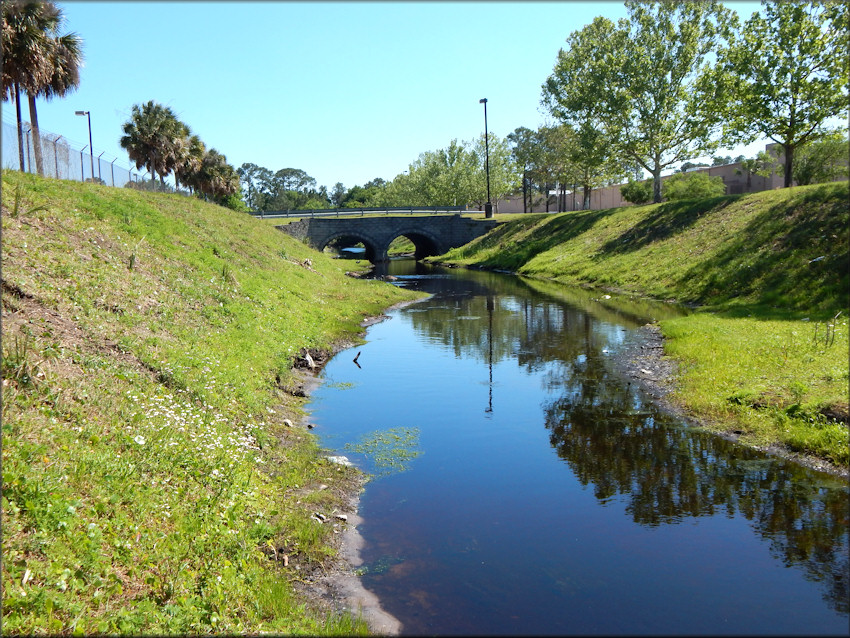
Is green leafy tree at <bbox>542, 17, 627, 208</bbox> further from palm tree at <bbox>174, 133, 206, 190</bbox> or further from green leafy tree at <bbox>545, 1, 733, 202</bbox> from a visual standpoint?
palm tree at <bbox>174, 133, 206, 190</bbox>

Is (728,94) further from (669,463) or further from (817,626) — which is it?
(817,626)

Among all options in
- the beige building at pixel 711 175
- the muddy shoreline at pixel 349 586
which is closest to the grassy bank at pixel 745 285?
the muddy shoreline at pixel 349 586

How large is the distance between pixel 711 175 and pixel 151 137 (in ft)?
213

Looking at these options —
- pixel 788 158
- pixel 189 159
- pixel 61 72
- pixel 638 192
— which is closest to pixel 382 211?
pixel 189 159

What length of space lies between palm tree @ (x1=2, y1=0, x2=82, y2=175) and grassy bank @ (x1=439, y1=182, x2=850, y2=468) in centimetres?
2719

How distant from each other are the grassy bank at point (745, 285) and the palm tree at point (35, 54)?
2719cm

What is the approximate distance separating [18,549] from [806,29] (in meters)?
44.2

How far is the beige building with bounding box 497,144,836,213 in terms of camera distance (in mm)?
66625

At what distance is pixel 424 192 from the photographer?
347ft

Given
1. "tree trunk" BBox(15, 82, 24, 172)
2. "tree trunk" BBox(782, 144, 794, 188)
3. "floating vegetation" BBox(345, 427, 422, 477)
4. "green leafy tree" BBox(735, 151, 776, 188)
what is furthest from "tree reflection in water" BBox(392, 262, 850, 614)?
"green leafy tree" BBox(735, 151, 776, 188)

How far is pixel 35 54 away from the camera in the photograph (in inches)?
1021

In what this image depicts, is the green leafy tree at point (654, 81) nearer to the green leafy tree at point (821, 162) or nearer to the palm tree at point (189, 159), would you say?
the green leafy tree at point (821, 162)

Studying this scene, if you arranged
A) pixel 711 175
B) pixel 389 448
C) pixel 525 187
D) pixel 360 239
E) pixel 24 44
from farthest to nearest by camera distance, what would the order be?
1. pixel 525 187
2. pixel 711 175
3. pixel 360 239
4. pixel 24 44
5. pixel 389 448

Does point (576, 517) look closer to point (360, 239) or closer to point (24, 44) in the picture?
point (24, 44)
